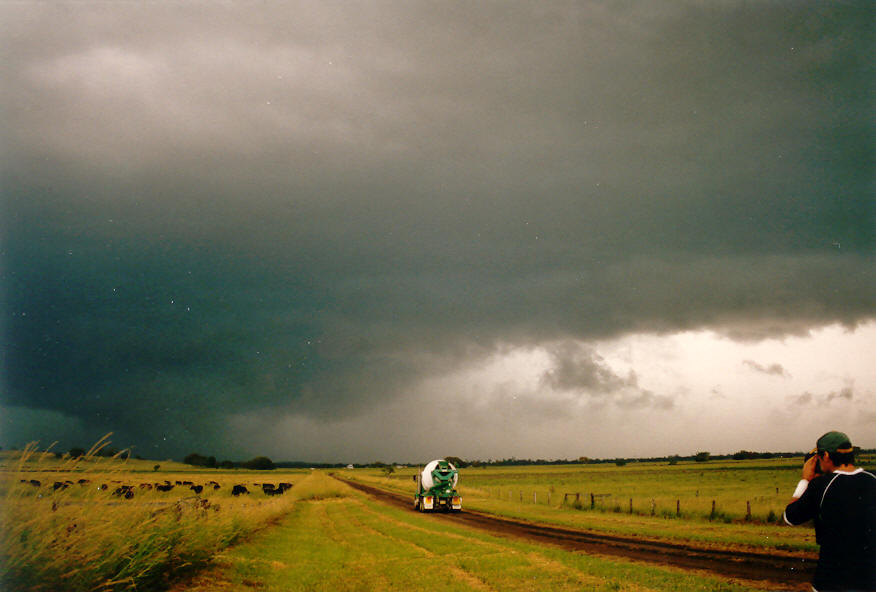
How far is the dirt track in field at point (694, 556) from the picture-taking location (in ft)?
51.4

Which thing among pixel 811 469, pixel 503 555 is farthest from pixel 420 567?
pixel 811 469

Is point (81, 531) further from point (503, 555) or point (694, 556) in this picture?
point (694, 556)

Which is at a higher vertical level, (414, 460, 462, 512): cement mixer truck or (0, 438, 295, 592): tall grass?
(0, 438, 295, 592): tall grass

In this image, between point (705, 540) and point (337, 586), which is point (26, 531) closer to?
point (337, 586)

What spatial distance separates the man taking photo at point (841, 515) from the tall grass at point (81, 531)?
9487 mm

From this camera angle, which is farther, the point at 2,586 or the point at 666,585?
the point at 666,585

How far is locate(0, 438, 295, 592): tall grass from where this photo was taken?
829cm

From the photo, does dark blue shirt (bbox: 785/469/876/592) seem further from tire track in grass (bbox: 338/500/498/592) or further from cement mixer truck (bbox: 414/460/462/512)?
cement mixer truck (bbox: 414/460/462/512)

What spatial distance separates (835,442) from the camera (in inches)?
209

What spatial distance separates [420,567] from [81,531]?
36.3 feet

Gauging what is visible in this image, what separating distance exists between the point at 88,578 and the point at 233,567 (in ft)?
26.1

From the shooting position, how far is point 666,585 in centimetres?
1442

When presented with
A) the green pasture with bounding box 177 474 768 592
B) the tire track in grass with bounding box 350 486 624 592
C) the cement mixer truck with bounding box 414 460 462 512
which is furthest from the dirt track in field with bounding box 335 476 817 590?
the cement mixer truck with bounding box 414 460 462 512

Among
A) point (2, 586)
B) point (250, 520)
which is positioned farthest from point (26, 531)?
point (250, 520)
